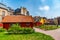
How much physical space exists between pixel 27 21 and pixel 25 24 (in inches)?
43.9


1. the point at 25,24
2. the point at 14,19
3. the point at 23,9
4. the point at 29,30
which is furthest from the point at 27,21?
the point at 23,9

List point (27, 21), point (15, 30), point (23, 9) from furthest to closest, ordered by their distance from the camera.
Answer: point (23, 9) < point (27, 21) < point (15, 30)

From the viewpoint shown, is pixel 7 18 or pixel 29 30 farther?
pixel 7 18

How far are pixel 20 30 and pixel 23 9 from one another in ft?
139

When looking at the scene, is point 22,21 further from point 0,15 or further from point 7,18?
point 0,15

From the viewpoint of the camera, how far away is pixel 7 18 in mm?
42812

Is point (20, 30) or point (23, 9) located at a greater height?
point (23, 9)

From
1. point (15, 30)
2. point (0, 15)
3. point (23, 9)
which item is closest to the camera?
point (15, 30)

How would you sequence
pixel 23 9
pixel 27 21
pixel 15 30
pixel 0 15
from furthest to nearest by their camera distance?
pixel 23 9 < pixel 0 15 < pixel 27 21 < pixel 15 30

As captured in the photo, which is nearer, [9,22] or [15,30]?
[15,30]

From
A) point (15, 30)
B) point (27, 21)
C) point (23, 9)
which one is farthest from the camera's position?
point (23, 9)

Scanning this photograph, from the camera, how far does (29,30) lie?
2908 cm

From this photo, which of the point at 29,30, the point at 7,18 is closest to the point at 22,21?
the point at 7,18

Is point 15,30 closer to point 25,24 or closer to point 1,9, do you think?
point 25,24
